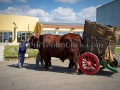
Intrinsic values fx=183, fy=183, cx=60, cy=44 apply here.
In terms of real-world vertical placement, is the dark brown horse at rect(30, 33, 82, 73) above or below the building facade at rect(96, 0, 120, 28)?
below

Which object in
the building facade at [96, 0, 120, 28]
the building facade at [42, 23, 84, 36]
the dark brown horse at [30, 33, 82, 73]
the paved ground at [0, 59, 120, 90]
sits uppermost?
the building facade at [96, 0, 120, 28]

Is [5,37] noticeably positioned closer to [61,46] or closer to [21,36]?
[21,36]

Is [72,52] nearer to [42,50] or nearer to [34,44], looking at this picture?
[42,50]

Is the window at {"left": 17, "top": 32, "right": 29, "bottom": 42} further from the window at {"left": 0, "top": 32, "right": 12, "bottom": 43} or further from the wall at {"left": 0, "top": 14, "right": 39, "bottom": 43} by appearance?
the window at {"left": 0, "top": 32, "right": 12, "bottom": 43}

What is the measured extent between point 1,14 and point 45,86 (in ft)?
96.1

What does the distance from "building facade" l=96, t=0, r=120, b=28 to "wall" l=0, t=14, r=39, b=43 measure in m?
20.1

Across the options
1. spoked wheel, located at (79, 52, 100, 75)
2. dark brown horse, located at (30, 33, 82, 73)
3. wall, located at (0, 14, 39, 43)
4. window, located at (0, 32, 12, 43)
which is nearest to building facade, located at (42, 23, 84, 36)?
wall, located at (0, 14, 39, 43)

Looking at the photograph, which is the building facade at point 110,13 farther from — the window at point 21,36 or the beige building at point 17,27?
the window at point 21,36

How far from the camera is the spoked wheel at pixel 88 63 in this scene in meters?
7.48

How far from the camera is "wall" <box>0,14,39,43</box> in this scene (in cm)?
3297

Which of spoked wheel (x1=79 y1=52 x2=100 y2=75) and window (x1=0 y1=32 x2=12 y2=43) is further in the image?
window (x1=0 y1=32 x2=12 y2=43)

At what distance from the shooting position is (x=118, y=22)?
4256 centimetres

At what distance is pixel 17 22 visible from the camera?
111 feet

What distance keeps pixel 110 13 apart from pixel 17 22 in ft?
81.4
